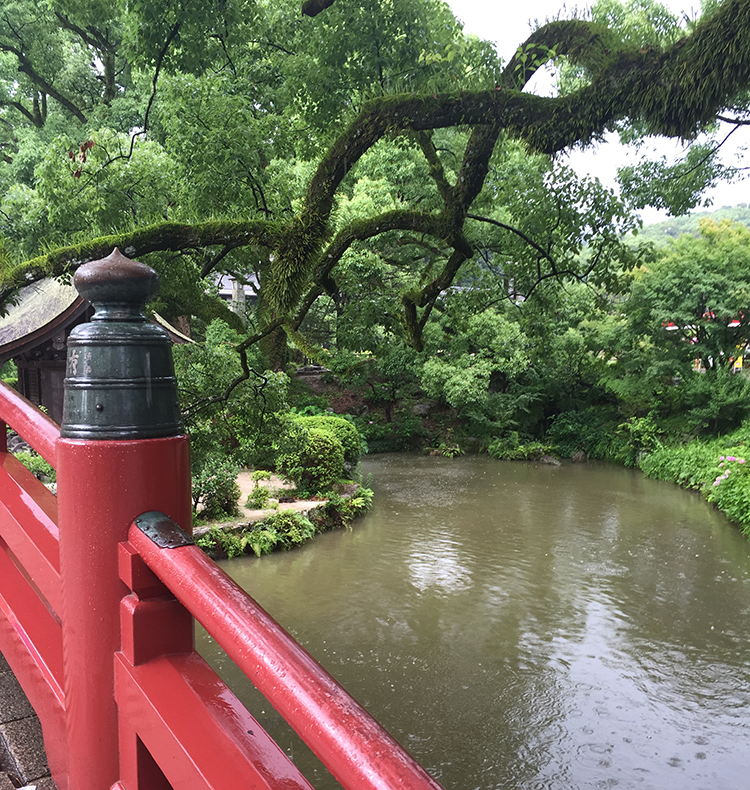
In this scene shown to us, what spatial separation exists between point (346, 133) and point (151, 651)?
12.3 feet

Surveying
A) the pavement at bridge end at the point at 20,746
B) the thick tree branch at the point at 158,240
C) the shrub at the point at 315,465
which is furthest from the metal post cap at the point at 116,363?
the shrub at the point at 315,465

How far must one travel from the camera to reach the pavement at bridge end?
1.38 m

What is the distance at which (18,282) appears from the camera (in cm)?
452

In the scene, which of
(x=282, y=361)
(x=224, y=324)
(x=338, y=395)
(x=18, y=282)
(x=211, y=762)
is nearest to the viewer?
(x=211, y=762)

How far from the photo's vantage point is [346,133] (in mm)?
4113

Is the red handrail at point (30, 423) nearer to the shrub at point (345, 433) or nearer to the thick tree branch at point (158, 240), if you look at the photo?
the thick tree branch at point (158, 240)

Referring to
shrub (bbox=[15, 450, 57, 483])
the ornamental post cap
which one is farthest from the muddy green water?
the ornamental post cap

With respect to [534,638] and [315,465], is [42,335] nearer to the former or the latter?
[315,465]

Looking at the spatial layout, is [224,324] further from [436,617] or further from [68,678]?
[68,678]

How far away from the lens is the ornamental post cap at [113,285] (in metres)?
1.03

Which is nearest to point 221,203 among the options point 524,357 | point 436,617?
point 436,617

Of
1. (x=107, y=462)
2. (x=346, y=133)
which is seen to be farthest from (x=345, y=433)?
(x=107, y=462)

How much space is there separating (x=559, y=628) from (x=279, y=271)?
14.0 ft

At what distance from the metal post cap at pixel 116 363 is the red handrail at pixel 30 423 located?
→ 0.19 m
